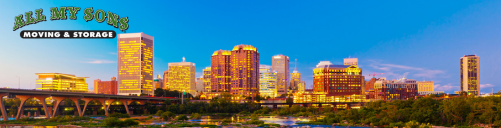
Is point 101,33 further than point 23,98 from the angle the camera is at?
No

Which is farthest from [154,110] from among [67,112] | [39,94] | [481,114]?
[481,114]

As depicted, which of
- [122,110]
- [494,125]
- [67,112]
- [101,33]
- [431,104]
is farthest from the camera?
[122,110]

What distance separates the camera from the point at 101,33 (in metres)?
59.7

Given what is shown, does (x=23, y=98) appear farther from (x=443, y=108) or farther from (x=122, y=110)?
(x=443, y=108)

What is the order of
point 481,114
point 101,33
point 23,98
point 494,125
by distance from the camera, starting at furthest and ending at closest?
point 23,98 → point 481,114 → point 494,125 → point 101,33

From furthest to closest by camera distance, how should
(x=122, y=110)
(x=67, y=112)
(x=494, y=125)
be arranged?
(x=122, y=110) → (x=67, y=112) → (x=494, y=125)

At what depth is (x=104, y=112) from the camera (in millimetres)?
166625

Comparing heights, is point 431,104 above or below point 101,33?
below

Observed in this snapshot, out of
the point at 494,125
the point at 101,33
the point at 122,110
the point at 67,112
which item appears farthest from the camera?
the point at 122,110

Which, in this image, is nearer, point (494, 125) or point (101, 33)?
point (101, 33)

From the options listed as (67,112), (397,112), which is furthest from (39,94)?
(397,112)

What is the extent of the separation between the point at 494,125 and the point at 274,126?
156 feet

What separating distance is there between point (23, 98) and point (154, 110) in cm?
7047

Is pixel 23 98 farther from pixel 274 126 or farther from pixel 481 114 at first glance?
pixel 481 114
